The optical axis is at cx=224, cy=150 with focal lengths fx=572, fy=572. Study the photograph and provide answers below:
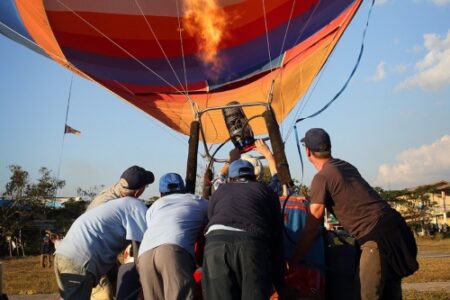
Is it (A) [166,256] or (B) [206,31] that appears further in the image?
(B) [206,31]

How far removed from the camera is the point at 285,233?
3455mm

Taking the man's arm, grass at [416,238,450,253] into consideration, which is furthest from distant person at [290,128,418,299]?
grass at [416,238,450,253]

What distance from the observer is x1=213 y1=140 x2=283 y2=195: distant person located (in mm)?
4035

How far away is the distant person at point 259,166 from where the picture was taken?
13.2 ft

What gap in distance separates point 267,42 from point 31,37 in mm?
3340


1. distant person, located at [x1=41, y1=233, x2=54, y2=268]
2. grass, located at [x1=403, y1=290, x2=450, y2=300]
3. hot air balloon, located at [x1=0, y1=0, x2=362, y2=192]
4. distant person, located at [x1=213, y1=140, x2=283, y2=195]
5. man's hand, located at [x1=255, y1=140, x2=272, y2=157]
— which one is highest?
hot air balloon, located at [x1=0, y1=0, x2=362, y2=192]

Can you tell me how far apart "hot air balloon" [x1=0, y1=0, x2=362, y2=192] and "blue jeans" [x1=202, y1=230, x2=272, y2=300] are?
4520mm

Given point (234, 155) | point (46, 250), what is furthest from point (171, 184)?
point (46, 250)

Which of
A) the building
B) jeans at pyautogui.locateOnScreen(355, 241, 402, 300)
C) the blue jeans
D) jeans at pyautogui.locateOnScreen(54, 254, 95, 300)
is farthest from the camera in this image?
the building

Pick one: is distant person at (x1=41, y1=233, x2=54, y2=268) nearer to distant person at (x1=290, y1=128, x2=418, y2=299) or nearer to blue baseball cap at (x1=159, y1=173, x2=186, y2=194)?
blue baseball cap at (x1=159, y1=173, x2=186, y2=194)

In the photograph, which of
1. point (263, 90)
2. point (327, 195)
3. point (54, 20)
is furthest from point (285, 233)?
point (54, 20)

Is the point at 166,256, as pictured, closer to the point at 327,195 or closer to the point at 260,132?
the point at 327,195

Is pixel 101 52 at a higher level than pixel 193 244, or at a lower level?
higher

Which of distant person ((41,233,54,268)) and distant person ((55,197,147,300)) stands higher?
distant person ((55,197,147,300))
